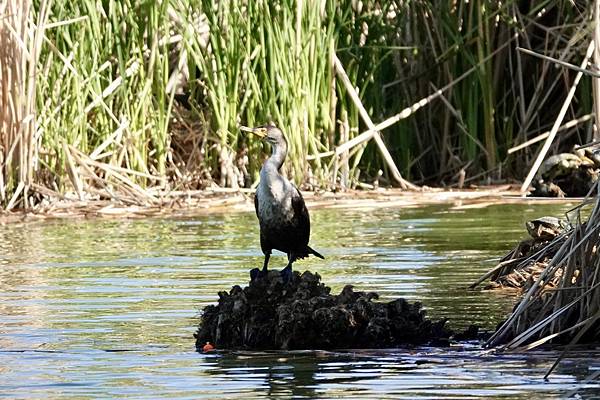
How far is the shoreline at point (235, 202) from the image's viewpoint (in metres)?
13.7

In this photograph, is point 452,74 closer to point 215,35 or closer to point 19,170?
point 215,35

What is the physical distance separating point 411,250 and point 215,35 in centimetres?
458

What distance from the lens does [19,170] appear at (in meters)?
13.7

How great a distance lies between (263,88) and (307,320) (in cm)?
867

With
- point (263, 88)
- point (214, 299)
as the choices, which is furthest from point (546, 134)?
point (214, 299)

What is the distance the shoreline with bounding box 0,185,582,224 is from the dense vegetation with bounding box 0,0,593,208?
212mm

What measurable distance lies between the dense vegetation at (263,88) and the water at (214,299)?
121 cm

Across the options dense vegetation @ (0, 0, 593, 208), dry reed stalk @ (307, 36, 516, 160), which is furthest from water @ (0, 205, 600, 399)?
dry reed stalk @ (307, 36, 516, 160)

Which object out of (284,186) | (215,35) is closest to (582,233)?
(284,186)

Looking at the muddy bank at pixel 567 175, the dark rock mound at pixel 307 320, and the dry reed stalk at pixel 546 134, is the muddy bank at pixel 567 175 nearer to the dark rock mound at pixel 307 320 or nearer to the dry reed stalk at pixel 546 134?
the dry reed stalk at pixel 546 134

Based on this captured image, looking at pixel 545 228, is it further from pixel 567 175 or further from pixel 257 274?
pixel 567 175

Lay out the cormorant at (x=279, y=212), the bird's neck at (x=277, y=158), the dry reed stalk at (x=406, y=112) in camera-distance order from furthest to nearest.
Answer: the dry reed stalk at (x=406, y=112), the bird's neck at (x=277, y=158), the cormorant at (x=279, y=212)

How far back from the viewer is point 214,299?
869 cm

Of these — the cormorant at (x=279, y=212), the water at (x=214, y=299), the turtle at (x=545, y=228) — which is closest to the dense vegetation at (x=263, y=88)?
the water at (x=214, y=299)
